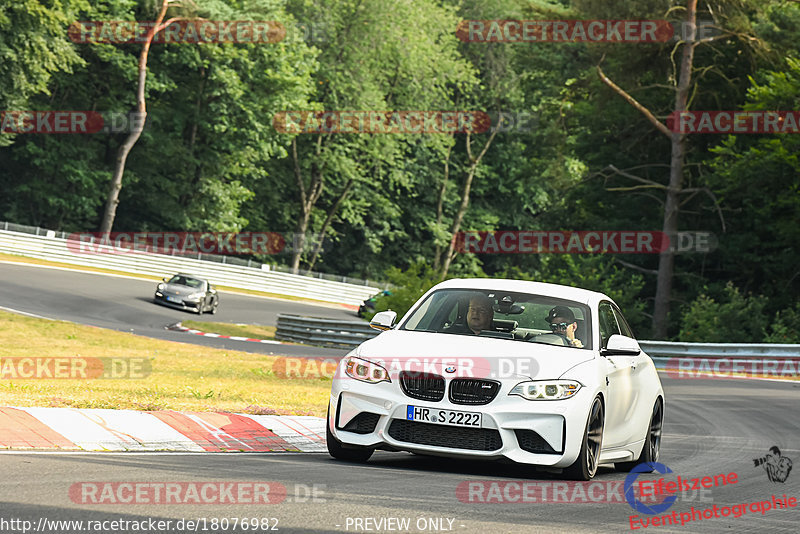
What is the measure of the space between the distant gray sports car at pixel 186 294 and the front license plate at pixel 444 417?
107 feet

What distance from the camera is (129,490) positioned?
694cm

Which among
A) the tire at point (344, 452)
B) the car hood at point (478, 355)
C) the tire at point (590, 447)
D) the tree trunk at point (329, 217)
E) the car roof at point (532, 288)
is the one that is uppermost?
the tree trunk at point (329, 217)

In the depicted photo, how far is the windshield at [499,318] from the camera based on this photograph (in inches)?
386

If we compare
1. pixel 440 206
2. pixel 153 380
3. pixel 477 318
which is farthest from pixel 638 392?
pixel 440 206

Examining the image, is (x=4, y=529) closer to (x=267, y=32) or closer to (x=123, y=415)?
(x=123, y=415)

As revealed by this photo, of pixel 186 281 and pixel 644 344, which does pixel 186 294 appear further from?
pixel 644 344

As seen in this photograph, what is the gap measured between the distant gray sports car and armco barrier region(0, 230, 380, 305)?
10.1 meters

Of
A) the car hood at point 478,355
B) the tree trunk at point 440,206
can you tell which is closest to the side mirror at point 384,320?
the car hood at point 478,355

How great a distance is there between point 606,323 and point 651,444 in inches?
54.0

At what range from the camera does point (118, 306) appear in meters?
38.3

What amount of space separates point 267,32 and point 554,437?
53808 millimetres

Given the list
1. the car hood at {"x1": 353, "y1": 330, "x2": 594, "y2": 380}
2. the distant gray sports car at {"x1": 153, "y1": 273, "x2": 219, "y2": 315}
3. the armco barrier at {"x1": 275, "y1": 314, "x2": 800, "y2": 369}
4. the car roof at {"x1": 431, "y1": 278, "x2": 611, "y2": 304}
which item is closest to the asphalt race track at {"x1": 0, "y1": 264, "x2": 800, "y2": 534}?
the car hood at {"x1": 353, "y1": 330, "x2": 594, "y2": 380}

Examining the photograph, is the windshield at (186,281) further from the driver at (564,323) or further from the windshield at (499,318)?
the driver at (564,323)

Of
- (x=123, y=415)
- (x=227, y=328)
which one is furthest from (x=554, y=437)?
(x=227, y=328)
